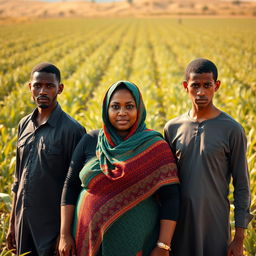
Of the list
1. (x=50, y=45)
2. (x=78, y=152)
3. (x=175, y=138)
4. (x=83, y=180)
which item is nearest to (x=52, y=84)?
(x=78, y=152)

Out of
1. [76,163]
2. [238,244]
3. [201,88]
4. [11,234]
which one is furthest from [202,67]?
[11,234]

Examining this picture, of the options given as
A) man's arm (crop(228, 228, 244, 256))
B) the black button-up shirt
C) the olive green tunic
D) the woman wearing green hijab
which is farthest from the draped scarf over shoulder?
man's arm (crop(228, 228, 244, 256))

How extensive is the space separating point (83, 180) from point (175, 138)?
1.96 feet

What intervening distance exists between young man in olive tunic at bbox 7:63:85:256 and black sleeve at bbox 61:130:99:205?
164 mm

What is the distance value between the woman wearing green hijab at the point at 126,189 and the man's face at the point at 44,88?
0.48m

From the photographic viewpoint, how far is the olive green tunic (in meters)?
1.79

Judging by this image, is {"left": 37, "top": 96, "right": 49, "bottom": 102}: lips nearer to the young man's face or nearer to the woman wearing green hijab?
the woman wearing green hijab

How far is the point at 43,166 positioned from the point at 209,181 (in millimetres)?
1009

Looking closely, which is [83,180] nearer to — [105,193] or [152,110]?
[105,193]

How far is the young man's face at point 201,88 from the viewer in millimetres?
1864

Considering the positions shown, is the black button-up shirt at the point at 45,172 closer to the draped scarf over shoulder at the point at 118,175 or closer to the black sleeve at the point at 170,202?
the draped scarf over shoulder at the point at 118,175

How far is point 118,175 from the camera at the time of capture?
1701 mm

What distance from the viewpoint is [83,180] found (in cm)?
180

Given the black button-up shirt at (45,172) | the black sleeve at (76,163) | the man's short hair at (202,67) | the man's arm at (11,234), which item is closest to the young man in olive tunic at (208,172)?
the man's short hair at (202,67)
